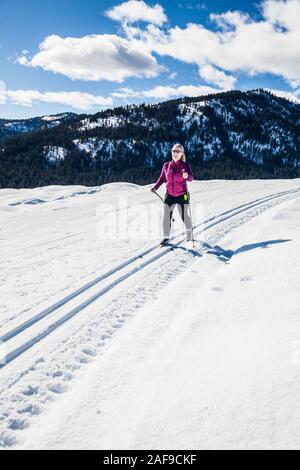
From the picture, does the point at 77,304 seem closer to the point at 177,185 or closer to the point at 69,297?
the point at 69,297

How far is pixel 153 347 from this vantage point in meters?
3.42

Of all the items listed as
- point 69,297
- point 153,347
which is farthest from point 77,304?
point 153,347

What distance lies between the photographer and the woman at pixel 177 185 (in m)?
7.52

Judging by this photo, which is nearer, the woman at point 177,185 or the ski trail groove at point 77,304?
the ski trail groove at point 77,304

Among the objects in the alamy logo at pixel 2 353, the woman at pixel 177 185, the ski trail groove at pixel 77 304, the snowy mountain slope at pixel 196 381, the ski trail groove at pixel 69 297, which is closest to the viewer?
the snowy mountain slope at pixel 196 381

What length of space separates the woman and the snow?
79cm

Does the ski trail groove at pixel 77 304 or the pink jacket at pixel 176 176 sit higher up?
the pink jacket at pixel 176 176

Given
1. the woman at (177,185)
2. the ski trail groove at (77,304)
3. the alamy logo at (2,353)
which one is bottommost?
the alamy logo at (2,353)

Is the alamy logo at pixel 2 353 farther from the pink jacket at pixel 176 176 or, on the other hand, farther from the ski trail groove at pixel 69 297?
the pink jacket at pixel 176 176

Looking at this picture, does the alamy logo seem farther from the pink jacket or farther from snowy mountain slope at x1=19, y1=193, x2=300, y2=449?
the pink jacket

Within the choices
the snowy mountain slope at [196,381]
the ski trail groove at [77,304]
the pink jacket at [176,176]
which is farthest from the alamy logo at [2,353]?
the pink jacket at [176,176]

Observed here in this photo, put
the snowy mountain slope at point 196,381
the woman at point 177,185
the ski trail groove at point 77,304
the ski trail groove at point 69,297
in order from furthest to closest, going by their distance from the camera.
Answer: the woman at point 177,185 < the ski trail groove at point 69,297 < the ski trail groove at point 77,304 < the snowy mountain slope at point 196,381

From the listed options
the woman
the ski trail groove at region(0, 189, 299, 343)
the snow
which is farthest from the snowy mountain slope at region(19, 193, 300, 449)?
the woman

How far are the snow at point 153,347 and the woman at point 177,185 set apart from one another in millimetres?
789
